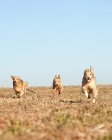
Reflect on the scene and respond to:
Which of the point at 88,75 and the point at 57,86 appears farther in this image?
the point at 57,86

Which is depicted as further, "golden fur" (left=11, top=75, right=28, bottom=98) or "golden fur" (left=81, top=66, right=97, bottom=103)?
"golden fur" (left=11, top=75, right=28, bottom=98)

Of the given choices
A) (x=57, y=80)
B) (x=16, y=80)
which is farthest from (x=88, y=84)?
(x=57, y=80)

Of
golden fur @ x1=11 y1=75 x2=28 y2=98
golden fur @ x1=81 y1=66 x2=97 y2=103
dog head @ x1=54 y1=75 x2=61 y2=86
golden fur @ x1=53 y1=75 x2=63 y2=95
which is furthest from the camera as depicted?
dog head @ x1=54 y1=75 x2=61 y2=86

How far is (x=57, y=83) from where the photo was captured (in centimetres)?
2691

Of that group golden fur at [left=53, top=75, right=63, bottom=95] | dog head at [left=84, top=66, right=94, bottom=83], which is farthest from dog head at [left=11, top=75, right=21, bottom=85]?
dog head at [left=84, top=66, right=94, bottom=83]

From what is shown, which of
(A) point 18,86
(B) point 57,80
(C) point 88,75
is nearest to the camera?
(C) point 88,75

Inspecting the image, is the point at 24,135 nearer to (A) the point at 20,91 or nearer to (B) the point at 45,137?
(B) the point at 45,137

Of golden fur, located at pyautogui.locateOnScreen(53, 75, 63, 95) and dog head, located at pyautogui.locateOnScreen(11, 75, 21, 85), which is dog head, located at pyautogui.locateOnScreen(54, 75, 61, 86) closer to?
golden fur, located at pyautogui.locateOnScreen(53, 75, 63, 95)

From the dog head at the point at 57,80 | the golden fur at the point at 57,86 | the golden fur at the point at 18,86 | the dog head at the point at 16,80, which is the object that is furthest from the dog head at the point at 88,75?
the dog head at the point at 57,80

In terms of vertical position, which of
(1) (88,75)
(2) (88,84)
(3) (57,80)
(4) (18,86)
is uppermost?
(3) (57,80)

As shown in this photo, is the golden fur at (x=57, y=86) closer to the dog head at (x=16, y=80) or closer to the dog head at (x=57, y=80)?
the dog head at (x=57, y=80)

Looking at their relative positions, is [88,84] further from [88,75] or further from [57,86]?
[57,86]

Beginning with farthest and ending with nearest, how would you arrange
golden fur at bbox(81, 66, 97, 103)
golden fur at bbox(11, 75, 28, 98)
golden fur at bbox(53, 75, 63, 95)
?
golden fur at bbox(53, 75, 63, 95)
golden fur at bbox(11, 75, 28, 98)
golden fur at bbox(81, 66, 97, 103)

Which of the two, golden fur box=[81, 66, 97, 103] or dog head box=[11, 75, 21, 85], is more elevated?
dog head box=[11, 75, 21, 85]
